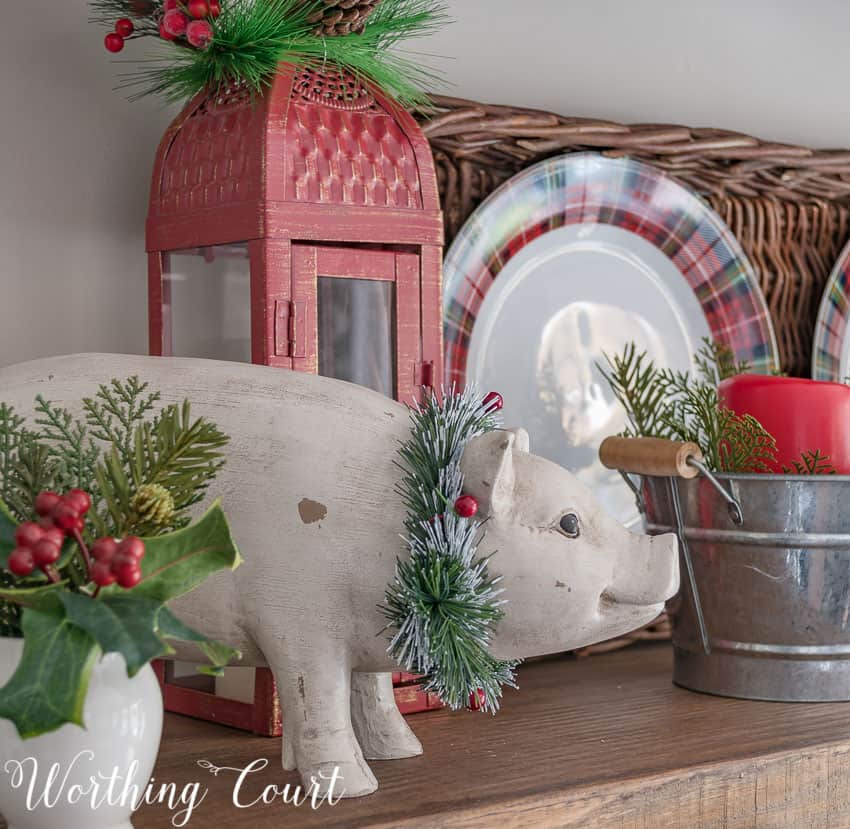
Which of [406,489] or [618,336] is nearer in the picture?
[406,489]

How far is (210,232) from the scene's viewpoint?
0.81 metres

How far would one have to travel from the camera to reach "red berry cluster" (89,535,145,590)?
48cm

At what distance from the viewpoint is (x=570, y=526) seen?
68cm

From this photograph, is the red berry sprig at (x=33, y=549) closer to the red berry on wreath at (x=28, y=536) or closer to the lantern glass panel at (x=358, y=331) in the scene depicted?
the red berry on wreath at (x=28, y=536)

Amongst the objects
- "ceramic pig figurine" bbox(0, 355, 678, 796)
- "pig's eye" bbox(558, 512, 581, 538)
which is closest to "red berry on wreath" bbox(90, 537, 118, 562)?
"ceramic pig figurine" bbox(0, 355, 678, 796)

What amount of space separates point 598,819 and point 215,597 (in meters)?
0.25

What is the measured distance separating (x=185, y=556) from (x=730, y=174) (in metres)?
0.81

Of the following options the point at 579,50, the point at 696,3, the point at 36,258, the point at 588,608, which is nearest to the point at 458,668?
the point at 588,608

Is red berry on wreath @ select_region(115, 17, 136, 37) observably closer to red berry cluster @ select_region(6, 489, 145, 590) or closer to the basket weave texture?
the basket weave texture

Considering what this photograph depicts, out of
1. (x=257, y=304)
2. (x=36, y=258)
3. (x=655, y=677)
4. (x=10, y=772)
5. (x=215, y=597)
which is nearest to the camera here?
(x=10, y=772)

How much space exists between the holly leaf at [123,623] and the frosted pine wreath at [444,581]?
6.6 inches

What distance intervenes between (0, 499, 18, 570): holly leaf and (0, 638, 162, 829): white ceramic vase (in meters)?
0.05

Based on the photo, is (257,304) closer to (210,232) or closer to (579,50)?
(210,232)

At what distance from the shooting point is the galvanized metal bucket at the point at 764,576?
873 mm
